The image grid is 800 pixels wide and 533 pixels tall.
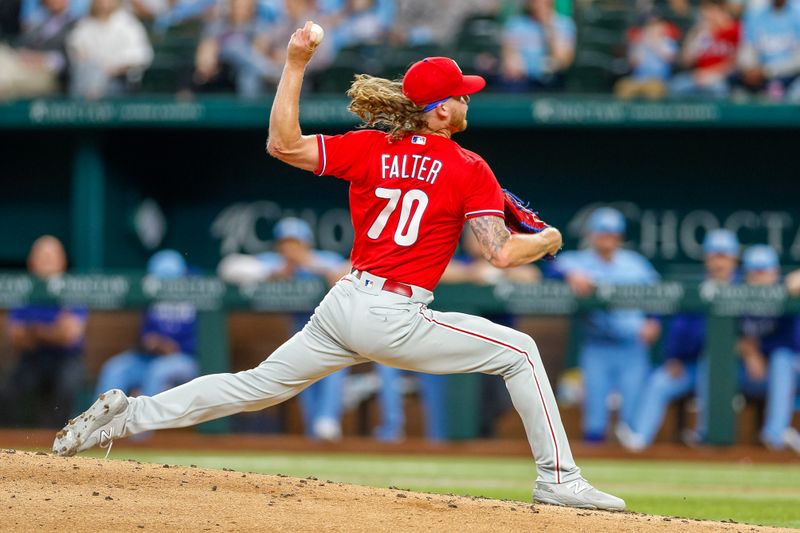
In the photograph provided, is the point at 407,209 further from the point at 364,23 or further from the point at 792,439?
the point at 364,23

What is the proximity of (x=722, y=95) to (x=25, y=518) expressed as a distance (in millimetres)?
8610

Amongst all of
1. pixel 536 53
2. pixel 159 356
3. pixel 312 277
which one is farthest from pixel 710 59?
pixel 159 356

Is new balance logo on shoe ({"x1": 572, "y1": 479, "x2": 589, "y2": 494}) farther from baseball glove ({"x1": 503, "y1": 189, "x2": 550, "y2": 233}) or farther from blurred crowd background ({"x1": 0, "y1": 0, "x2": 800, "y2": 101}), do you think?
blurred crowd background ({"x1": 0, "y1": 0, "x2": 800, "y2": 101})

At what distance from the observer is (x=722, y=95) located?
11656mm

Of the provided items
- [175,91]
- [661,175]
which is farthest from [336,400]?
[661,175]

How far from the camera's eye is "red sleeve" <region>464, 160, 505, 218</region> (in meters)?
4.97

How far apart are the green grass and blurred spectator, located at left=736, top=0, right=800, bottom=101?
3.73 meters

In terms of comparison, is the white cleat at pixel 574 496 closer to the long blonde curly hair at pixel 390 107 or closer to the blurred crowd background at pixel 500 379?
the long blonde curly hair at pixel 390 107

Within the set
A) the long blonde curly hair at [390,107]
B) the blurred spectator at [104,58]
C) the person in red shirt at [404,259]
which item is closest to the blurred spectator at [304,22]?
the blurred spectator at [104,58]

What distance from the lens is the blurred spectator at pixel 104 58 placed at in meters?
12.3

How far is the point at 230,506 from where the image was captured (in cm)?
484

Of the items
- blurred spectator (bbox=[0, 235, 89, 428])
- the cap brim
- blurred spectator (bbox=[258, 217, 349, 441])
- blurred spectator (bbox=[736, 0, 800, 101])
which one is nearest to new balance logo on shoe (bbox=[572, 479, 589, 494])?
the cap brim

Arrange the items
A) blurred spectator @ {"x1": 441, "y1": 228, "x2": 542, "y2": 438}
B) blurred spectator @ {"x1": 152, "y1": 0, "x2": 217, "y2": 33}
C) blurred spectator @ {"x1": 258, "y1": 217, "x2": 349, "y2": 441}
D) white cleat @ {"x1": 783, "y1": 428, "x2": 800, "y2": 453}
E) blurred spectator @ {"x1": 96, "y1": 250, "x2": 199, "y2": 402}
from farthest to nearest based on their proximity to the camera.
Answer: blurred spectator @ {"x1": 152, "y1": 0, "x2": 217, "y2": 33} → blurred spectator @ {"x1": 96, "y1": 250, "x2": 199, "y2": 402} → blurred spectator @ {"x1": 258, "y1": 217, "x2": 349, "y2": 441} → blurred spectator @ {"x1": 441, "y1": 228, "x2": 542, "y2": 438} → white cleat @ {"x1": 783, "y1": 428, "x2": 800, "y2": 453}

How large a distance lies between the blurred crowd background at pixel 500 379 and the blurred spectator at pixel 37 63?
8.34 ft
